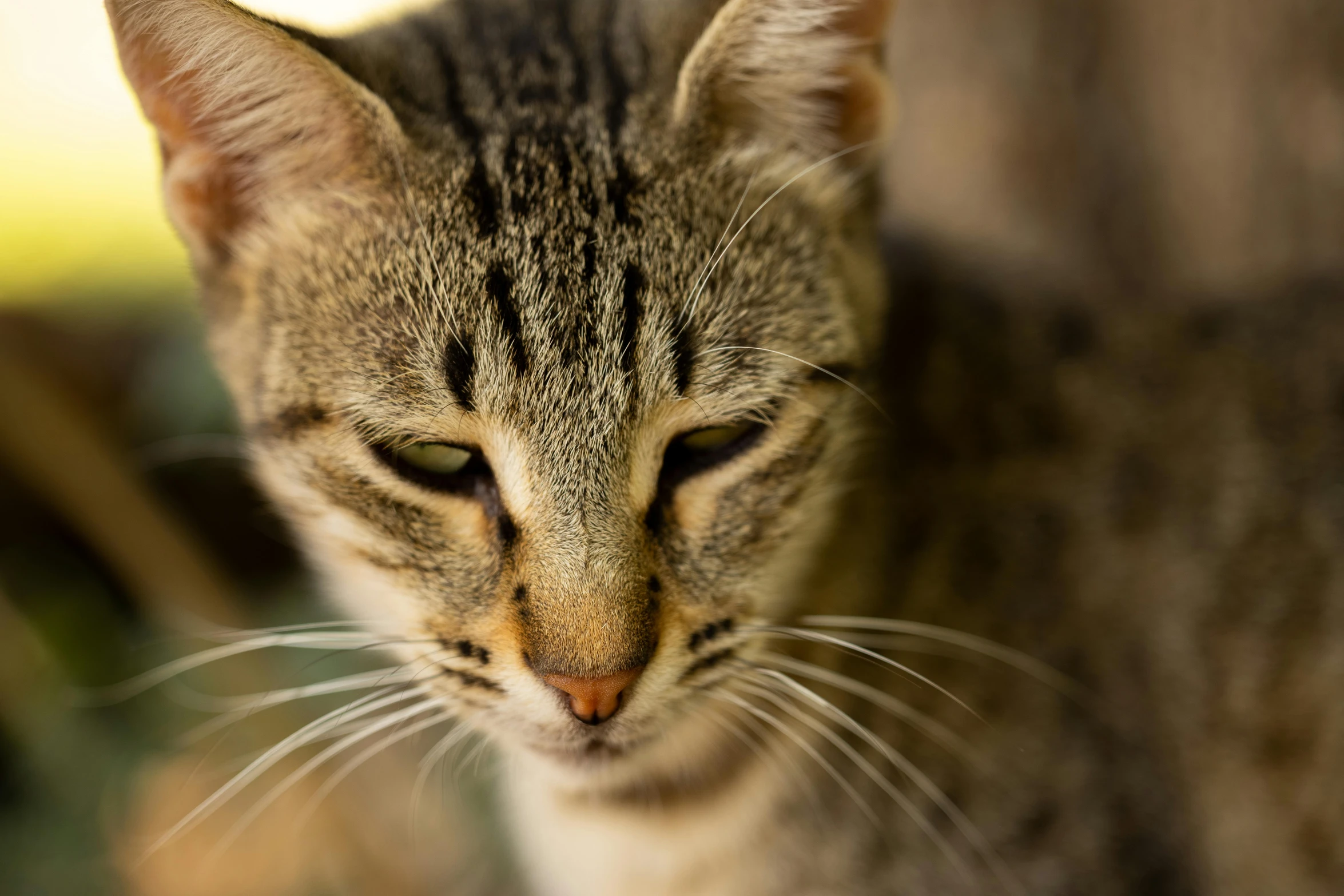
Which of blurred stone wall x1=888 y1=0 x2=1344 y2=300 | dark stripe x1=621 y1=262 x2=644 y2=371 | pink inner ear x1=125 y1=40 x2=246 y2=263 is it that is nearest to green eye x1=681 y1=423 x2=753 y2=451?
dark stripe x1=621 y1=262 x2=644 y2=371

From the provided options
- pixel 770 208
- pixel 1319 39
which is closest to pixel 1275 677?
pixel 770 208

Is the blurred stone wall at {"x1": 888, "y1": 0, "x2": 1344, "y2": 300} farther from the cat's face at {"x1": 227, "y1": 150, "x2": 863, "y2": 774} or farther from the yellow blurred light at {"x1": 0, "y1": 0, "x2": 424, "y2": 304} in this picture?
the yellow blurred light at {"x1": 0, "y1": 0, "x2": 424, "y2": 304}

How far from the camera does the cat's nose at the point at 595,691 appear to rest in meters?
1.09

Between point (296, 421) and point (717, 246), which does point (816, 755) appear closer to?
point (717, 246)

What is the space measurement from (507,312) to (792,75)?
47cm

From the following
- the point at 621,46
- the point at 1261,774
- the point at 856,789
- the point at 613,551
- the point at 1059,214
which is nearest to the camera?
the point at 613,551

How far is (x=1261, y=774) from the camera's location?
1.53 m

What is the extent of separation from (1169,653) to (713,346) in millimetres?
917

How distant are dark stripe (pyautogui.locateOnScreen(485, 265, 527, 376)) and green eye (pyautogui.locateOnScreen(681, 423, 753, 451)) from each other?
217 millimetres

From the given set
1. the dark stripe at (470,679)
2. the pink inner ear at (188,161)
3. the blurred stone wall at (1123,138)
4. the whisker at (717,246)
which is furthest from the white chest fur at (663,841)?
the blurred stone wall at (1123,138)

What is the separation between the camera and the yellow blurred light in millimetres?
1604

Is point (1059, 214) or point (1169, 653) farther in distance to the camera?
point (1059, 214)

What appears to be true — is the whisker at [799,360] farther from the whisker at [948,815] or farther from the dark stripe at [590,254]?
the whisker at [948,815]

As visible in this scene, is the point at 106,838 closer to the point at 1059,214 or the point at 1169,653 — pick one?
the point at 1169,653
